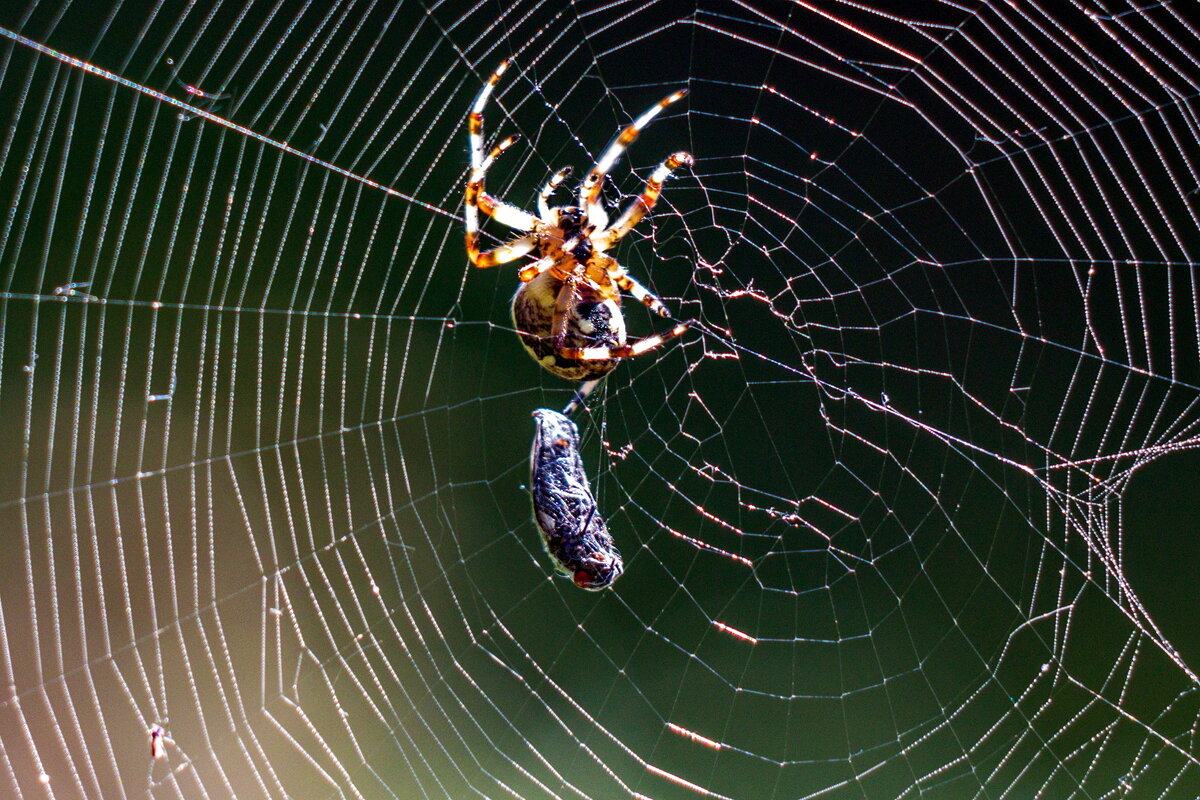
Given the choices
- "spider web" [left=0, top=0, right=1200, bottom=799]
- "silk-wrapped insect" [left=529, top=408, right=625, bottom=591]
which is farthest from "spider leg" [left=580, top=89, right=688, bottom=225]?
"spider web" [left=0, top=0, right=1200, bottom=799]

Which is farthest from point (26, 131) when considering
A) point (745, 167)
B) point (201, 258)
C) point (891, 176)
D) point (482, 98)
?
point (891, 176)

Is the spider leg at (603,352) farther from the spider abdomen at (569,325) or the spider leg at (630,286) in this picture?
the spider leg at (630,286)

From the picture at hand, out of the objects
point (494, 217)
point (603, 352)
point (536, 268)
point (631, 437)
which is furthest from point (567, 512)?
point (631, 437)

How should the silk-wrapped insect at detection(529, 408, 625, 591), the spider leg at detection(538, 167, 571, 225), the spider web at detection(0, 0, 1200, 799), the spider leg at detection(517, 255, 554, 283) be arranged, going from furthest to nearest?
the spider web at detection(0, 0, 1200, 799) → the spider leg at detection(517, 255, 554, 283) → the spider leg at detection(538, 167, 571, 225) → the silk-wrapped insect at detection(529, 408, 625, 591)

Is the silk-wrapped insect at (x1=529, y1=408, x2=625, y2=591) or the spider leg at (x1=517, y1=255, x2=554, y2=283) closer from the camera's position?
the silk-wrapped insect at (x1=529, y1=408, x2=625, y2=591)

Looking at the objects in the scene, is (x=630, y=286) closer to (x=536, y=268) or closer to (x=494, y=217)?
(x=536, y=268)

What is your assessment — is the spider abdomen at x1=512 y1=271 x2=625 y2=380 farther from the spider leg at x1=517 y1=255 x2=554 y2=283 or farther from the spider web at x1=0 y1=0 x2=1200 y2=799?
the spider web at x1=0 y1=0 x2=1200 y2=799

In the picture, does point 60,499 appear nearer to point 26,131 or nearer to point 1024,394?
point 26,131
